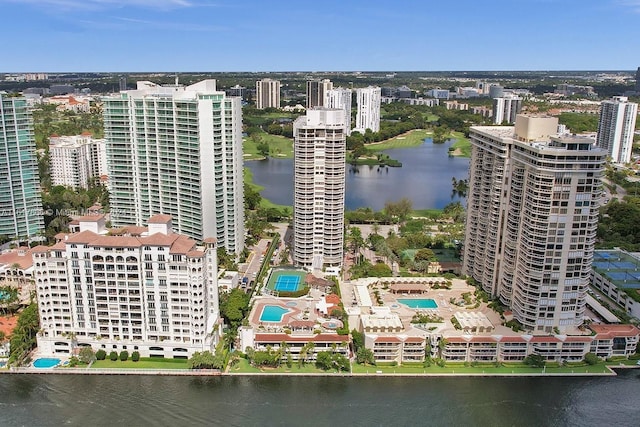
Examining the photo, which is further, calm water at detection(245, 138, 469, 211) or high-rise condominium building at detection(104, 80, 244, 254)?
calm water at detection(245, 138, 469, 211)

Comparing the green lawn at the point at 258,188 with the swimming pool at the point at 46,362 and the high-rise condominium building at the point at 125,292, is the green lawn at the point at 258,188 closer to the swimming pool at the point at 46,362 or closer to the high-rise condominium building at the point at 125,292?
the high-rise condominium building at the point at 125,292

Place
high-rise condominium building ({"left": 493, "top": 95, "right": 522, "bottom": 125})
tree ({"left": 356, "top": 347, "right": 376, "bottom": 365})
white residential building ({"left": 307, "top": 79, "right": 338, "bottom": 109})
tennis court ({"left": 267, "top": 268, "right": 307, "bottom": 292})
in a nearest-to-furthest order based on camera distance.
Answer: tree ({"left": 356, "top": 347, "right": 376, "bottom": 365}) → tennis court ({"left": 267, "top": 268, "right": 307, "bottom": 292}) → high-rise condominium building ({"left": 493, "top": 95, "right": 522, "bottom": 125}) → white residential building ({"left": 307, "top": 79, "right": 338, "bottom": 109})

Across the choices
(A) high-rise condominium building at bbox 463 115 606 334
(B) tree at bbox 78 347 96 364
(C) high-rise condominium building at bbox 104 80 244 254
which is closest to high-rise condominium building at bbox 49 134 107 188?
(C) high-rise condominium building at bbox 104 80 244 254

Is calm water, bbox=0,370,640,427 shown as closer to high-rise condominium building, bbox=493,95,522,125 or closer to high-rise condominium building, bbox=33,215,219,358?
high-rise condominium building, bbox=33,215,219,358

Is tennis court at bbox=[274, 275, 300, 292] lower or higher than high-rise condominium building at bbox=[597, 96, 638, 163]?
lower

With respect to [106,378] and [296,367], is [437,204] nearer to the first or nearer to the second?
[296,367]

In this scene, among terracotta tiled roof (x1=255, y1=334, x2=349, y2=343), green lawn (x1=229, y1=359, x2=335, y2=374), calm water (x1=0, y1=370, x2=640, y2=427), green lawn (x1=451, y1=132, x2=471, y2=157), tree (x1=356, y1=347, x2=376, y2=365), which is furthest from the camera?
green lawn (x1=451, y1=132, x2=471, y2=157)

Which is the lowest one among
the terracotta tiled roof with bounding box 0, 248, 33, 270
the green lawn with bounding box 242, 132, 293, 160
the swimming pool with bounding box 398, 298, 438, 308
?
the swimming pool with bounding box 398, 298, 438, 308
